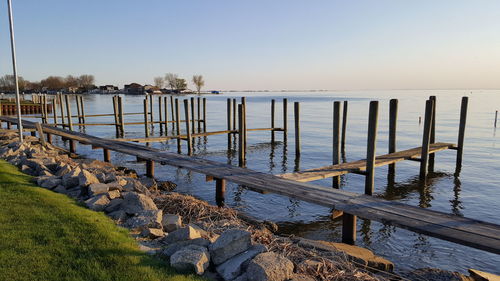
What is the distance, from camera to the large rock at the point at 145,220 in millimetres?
6312

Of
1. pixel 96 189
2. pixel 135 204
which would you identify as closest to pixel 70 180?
pixel 96 189

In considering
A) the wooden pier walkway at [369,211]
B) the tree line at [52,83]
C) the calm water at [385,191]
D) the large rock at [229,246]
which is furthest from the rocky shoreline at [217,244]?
the tree line at [52,83]

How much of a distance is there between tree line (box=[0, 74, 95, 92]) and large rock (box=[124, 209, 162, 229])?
144 meters

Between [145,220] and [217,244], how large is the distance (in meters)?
2.09

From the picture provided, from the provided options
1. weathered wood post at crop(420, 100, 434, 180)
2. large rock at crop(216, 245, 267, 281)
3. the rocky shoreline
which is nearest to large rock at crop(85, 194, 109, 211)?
the rocky shoreline

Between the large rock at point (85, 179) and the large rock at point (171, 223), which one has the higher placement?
the large rock at point (85, 179)

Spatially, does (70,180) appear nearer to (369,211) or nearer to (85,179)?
Result: (85,179)

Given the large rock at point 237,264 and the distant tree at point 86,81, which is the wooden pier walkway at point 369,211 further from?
the distant tree at point 86,81

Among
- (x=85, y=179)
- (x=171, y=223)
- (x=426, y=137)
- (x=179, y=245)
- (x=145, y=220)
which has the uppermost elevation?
(x=426, y=137)

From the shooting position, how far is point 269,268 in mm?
4277

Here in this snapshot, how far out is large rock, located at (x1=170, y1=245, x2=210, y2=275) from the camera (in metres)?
4.52

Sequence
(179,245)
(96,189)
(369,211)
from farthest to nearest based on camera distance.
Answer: (96,189) < (369,211) < (179,245)

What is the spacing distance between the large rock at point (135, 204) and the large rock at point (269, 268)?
3221 mm

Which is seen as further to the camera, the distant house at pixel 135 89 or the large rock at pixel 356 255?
the distant house at pixel 135 89
